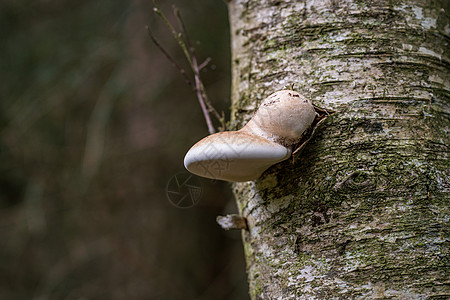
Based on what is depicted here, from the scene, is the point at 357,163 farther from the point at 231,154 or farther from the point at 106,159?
the point at 106,159

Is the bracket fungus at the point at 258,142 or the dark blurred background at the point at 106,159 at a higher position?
the bracket fungus at the point at 258,142

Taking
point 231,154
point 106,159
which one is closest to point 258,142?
point 231,154

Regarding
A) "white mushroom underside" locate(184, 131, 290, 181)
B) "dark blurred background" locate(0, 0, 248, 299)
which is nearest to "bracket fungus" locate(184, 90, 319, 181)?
"white mushroom underside" locate(184, 131, 290, 181)

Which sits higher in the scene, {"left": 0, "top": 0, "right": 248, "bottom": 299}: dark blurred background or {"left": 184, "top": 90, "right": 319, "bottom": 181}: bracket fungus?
{"left": 184, "top": 90, "right": 319, "bottom": 181}: bracket fungus

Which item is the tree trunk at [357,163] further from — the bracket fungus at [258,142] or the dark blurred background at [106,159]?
the dark blurred background at [106,159]

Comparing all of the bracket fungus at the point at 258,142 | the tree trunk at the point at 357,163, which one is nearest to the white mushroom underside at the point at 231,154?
the bracket fungus at the point at 258,142

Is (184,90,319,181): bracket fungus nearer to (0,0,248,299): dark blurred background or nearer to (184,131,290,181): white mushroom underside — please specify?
(184,131,290,181): white mushroom underside
